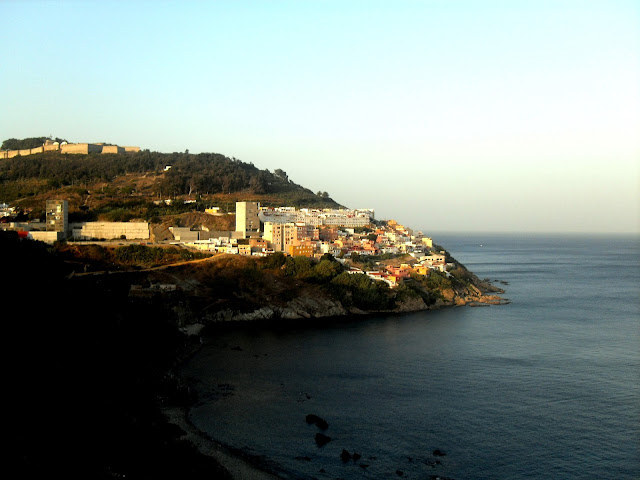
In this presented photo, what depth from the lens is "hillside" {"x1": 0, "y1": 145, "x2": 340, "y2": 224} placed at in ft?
89.1

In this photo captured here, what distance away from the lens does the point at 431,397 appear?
405 inches

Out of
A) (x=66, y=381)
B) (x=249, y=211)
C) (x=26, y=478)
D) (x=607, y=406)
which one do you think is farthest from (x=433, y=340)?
(x=249, y=211)

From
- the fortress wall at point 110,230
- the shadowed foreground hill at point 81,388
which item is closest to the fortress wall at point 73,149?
the fortress wall at point 110,230

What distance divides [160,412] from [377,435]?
3205 millimetres

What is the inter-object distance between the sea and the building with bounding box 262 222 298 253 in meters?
6.48

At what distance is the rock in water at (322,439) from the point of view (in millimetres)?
8350

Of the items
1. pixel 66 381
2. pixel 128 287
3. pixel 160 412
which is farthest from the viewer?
pixel 128 287

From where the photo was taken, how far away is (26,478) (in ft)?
20.4

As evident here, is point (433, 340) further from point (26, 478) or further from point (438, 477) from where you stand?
point (26, 478)

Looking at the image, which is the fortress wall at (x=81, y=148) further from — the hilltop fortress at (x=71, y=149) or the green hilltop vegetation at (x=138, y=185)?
the green hilltop vegetation at (x=138, y=185)

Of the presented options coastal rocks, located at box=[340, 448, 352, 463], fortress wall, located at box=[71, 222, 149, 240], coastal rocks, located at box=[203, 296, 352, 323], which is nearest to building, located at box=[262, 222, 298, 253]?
fortress wall, located at box=[71, 222, 149, 240]

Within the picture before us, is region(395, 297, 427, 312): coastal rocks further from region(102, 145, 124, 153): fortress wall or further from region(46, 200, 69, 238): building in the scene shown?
region(102, 145, 124, 153): fortress wall

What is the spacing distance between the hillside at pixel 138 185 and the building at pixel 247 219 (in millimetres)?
2835

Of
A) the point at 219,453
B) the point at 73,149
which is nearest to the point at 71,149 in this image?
the point at 73,149
